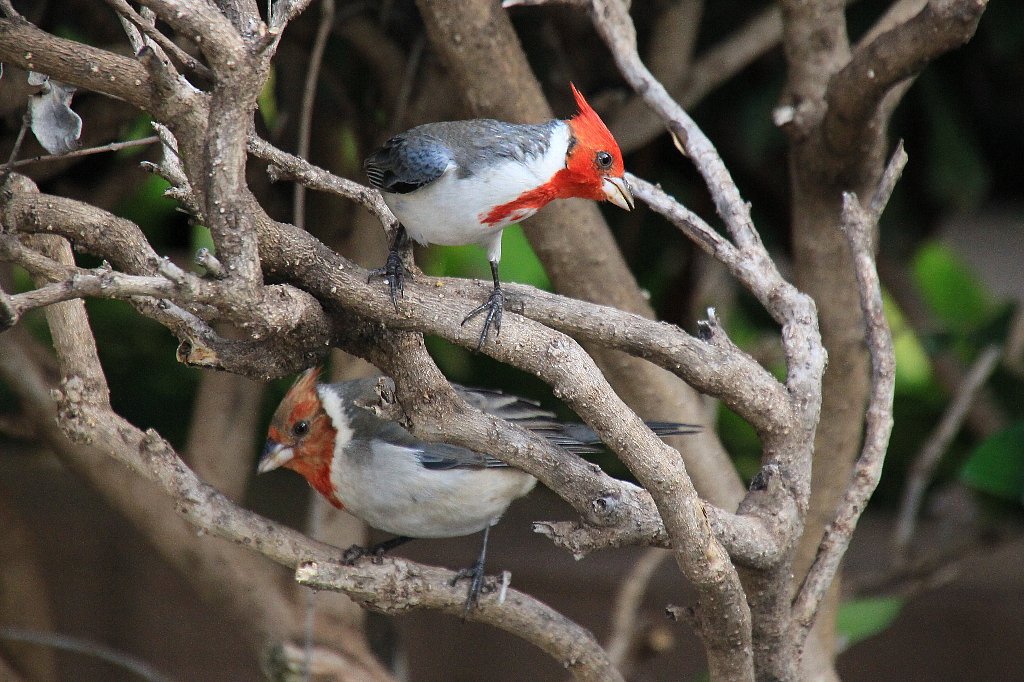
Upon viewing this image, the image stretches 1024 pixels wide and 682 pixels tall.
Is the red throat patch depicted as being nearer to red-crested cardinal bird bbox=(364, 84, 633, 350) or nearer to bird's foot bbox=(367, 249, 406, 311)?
red-crested cardinal bird bbox=(364, 84, 633, 350)

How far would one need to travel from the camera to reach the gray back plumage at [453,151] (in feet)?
5.56

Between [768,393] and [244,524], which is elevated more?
[768,393]

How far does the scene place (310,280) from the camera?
141cm

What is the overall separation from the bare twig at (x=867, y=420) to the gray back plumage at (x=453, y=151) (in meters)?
0.63

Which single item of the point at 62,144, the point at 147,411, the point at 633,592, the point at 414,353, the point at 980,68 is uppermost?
the point at 980,68

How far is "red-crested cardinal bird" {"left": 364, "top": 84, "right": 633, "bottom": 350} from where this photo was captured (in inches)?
65.8

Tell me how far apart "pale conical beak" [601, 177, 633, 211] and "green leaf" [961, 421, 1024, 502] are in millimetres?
1541

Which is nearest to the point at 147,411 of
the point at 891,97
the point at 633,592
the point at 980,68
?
the point at 633,592

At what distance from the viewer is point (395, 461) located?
214 centimetres

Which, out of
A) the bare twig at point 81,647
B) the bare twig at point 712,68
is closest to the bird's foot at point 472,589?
the bare twig at point 81,647

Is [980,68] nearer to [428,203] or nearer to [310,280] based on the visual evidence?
[428,203]

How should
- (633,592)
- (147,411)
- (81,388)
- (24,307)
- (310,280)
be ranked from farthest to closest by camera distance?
(147,411) → (633,592) → (81,388) → (310,280) → (24,307)

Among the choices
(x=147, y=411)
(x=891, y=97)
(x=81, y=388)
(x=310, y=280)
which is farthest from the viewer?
(x=147, y=411)

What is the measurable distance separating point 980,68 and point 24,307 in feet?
11.1
